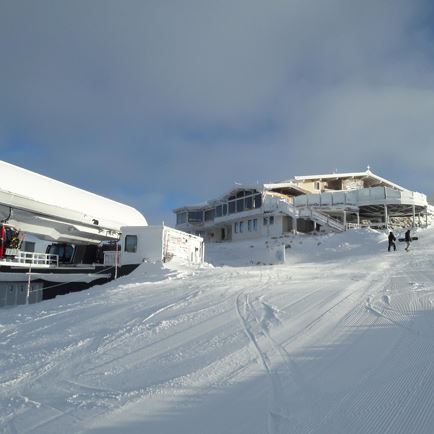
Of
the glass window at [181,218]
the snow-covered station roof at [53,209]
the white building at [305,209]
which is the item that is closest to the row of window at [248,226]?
the white building at [305,209]

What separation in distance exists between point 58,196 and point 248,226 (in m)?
24.3

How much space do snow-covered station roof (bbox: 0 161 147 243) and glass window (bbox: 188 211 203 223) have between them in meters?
23.3

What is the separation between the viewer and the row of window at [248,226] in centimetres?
4342

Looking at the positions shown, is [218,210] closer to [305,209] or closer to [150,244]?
[305,209]

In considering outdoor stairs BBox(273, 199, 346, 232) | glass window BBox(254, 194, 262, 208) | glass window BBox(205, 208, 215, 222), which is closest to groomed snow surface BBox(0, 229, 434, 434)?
outdoor stairs BBox(273, 199, 346, 232)

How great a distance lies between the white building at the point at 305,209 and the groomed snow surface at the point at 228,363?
25231 millimetres

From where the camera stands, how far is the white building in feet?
120

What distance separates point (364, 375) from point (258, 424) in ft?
6.36

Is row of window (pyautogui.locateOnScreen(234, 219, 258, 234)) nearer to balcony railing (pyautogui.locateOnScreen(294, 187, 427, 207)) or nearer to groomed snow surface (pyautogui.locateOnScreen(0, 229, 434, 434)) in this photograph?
balcony railing (pyautogui.locateOnScreen(294, 187, 427, 207))

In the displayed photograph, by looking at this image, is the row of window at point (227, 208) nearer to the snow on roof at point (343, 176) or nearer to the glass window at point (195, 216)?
the glass window at point (195, 216)

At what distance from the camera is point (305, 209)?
37.4m

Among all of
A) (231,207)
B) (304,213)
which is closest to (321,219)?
(304,213)

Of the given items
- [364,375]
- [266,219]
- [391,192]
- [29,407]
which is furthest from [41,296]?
[391,192]

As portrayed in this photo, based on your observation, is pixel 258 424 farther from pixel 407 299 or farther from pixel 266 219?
pixel 266 219
